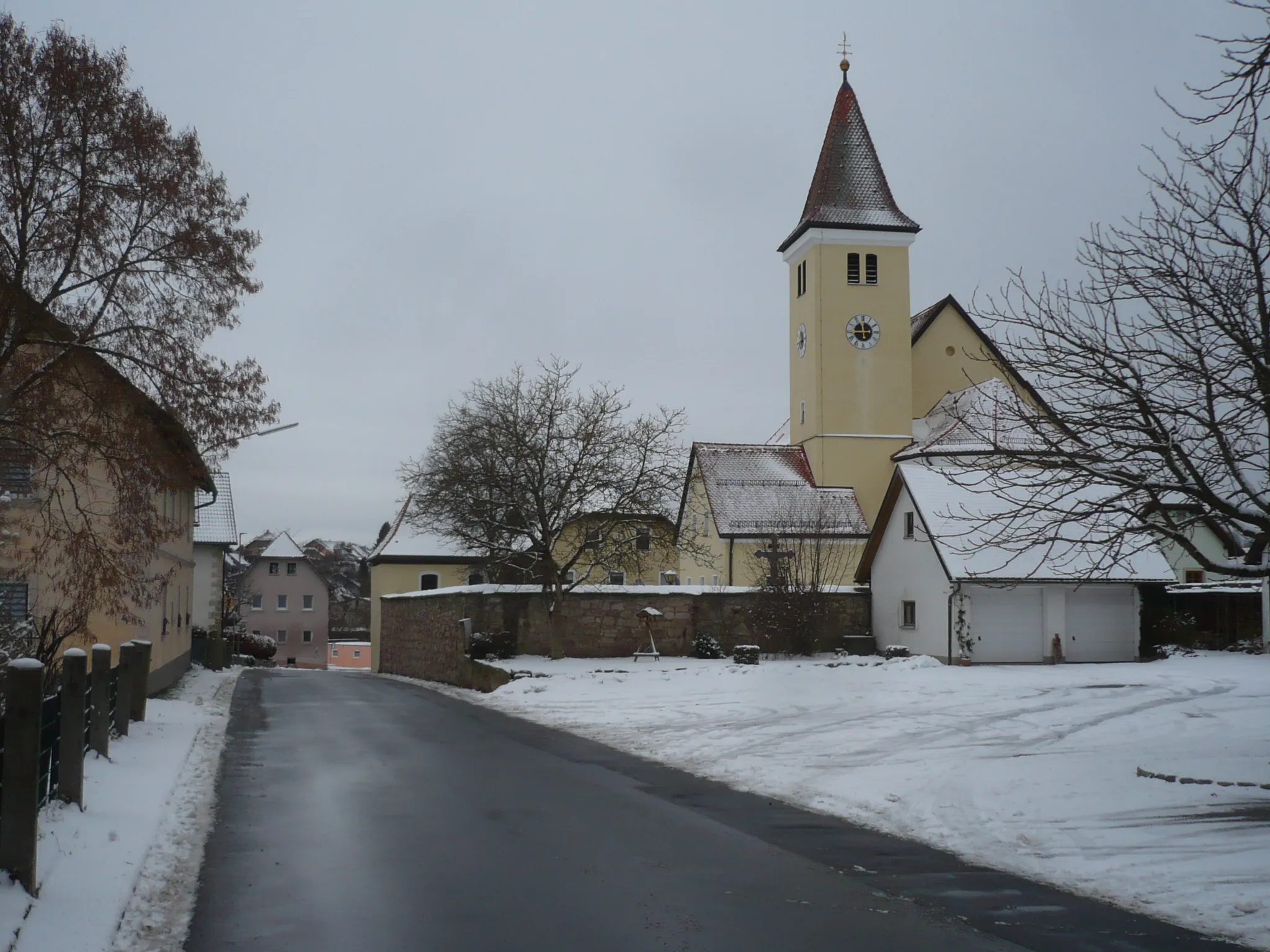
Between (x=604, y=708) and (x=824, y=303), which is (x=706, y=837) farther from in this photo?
(x=824, y=303)

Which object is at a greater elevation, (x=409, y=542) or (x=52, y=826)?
(x=409, y=542)

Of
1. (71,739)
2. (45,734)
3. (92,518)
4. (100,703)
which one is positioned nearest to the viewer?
(45,734)

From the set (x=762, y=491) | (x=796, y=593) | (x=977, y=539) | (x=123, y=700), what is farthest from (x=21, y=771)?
(x=762, y=491)

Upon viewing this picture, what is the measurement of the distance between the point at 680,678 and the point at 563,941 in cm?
2182

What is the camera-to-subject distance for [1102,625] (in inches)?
1389

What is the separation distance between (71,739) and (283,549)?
79230mm

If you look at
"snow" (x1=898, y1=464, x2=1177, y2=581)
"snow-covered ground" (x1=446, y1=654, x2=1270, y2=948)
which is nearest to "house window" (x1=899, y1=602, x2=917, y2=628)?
"snow" (x1=898, y1=464, x2=1177, y2=581)

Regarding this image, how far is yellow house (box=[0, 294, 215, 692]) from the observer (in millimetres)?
16375

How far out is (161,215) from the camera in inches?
686

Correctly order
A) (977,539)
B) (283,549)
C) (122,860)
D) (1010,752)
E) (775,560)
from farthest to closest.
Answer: (283,549), (775,560), (977,539), (1010,752), (122,860)

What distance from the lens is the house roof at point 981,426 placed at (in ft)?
42.1

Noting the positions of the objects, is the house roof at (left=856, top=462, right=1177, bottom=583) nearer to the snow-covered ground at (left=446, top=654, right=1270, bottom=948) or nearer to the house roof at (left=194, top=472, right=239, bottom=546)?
the snow-covered ground at (left=446, top=654, right=1270, bottom=948)

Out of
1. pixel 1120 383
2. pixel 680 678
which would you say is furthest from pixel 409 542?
pixel 1120 383

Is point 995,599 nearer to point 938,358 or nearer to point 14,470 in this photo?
point 14,470
